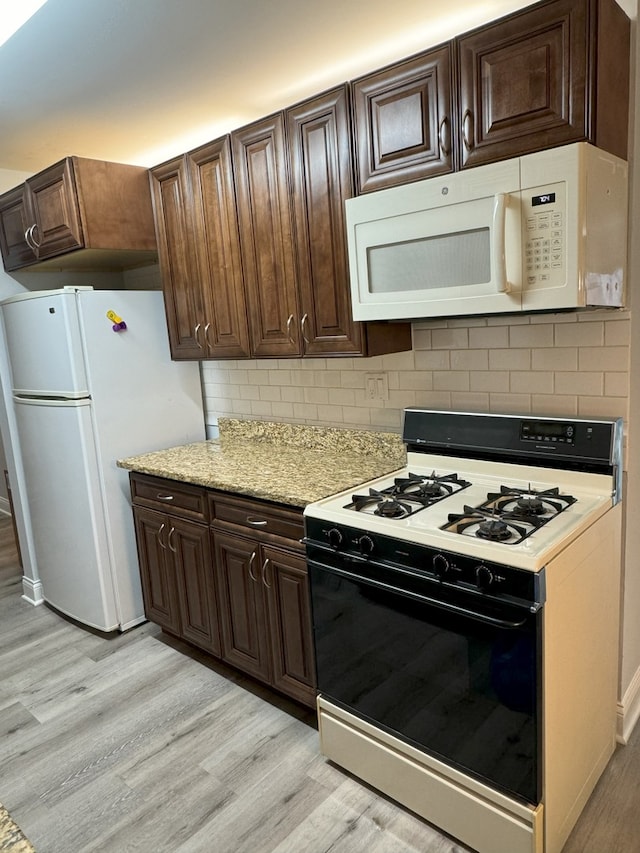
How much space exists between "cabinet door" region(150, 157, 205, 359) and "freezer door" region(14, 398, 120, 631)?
0.58 metres

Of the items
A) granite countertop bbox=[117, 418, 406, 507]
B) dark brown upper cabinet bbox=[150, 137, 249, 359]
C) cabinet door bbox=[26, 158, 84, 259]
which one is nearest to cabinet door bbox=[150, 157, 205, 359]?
dark brown upper cabinet bbox=[150, 137, 249, 359]

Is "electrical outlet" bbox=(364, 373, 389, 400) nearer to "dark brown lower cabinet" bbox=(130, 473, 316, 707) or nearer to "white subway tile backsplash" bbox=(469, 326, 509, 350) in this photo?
"white subway tile backsplash" bbox=(469, 326, 509, 350)

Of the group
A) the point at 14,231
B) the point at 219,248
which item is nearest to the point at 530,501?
the point at 219,248

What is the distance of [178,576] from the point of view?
8.77 ft

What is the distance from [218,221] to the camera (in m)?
2.54

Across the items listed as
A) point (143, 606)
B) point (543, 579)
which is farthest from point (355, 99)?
point (143, 606)

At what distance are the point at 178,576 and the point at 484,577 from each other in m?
1.64

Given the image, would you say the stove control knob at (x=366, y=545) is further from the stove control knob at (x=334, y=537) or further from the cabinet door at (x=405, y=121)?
the cabinet door at (x=405, y=121)

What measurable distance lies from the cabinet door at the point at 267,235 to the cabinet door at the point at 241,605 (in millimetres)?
811

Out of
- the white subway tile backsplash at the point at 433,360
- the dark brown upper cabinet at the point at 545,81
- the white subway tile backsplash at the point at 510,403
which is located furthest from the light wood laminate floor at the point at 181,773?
the dark brown upper cabinet at the point at 545,81

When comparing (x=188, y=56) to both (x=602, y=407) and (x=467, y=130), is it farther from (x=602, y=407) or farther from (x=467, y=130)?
(x=602, y=407)

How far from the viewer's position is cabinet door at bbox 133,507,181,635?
2.72 metres

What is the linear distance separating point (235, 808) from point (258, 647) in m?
0.56

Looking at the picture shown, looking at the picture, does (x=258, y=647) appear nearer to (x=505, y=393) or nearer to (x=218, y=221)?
(x=505, y=393)
